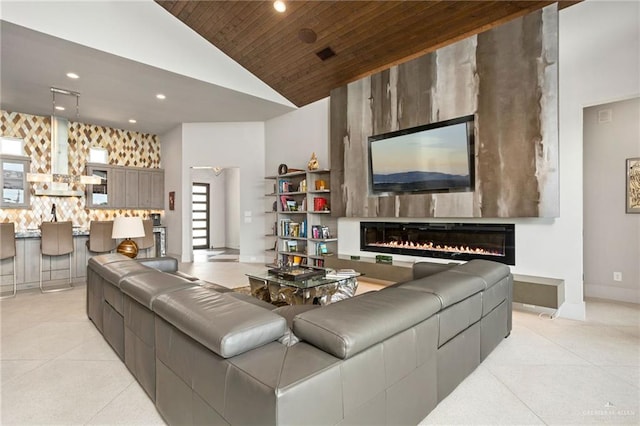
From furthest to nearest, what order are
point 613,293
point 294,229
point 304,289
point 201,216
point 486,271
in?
1. point 201,216
2. point 294,229
3. point 613,293
4. point 304,289
5. point 486,271

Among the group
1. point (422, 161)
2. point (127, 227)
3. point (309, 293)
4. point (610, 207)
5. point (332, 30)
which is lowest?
point (309, 293)

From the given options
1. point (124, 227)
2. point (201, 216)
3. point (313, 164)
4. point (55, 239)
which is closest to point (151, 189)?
point (201, 216)

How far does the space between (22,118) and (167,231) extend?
3.69m

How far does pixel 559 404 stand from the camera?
1.91 metres

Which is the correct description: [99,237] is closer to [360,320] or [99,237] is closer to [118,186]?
[118,186]

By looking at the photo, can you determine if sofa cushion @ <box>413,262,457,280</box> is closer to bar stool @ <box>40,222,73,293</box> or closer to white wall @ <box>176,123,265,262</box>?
white wall @ <box>176,123,265,262</box>

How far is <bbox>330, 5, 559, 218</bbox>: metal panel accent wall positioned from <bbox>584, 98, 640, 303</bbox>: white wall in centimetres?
148

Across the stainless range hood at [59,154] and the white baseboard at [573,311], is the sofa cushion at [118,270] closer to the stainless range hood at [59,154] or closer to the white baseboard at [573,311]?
the white baseboard at [573,311]

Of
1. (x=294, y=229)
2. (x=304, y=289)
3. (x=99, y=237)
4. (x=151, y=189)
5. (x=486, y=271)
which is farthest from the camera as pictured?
(x=151, y=189)

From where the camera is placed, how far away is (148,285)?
75.4 inches

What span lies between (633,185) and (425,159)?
251 cm

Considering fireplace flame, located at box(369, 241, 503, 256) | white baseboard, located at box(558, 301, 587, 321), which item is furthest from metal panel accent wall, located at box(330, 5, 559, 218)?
white baseboard, located at box(558, 301, 587, 321)

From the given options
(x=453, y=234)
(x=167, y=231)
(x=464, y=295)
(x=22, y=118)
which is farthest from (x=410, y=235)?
(x=22, y=118)

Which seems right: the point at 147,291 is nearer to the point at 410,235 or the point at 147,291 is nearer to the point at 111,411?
the point at 111,411
